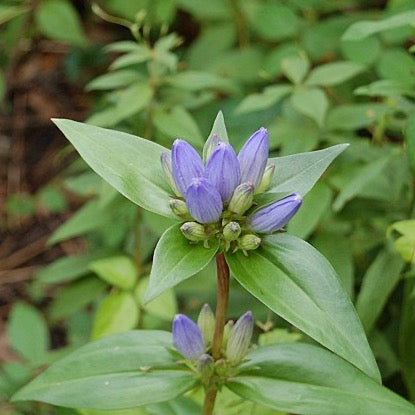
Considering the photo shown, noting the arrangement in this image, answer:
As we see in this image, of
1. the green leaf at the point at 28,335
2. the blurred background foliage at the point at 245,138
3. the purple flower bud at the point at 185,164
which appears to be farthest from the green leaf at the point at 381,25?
the green leaf at the point at 28,335

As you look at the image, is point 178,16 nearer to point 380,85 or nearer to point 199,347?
point 380,85

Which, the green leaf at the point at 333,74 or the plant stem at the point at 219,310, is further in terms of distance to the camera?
the green leaf at the point at 333,74

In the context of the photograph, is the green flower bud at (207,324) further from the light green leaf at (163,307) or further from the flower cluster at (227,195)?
the light green leaf at (163,307)

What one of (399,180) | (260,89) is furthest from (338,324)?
(260,89)

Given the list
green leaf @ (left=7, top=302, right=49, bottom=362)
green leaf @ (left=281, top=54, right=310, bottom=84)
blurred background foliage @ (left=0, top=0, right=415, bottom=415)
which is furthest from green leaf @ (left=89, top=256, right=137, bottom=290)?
green leaf @ (left=281, top=54, right=310, bottom=84)

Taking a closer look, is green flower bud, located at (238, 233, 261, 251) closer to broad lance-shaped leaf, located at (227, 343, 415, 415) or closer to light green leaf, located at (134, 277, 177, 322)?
broad lance-shaped leaf, located at (227, 343, 415, 415)

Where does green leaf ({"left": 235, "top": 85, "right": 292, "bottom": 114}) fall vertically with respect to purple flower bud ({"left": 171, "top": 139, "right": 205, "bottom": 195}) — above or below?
below
